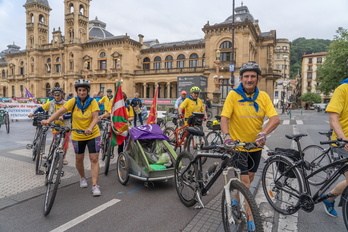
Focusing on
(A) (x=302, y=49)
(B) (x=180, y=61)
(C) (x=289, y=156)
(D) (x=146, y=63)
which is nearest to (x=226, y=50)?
(B) (x=180, y=61)

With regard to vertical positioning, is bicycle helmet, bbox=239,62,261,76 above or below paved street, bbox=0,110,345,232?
above

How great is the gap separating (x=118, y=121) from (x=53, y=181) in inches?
79.2

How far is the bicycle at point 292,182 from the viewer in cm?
299

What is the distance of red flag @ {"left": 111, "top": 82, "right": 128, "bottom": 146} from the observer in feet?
17.8

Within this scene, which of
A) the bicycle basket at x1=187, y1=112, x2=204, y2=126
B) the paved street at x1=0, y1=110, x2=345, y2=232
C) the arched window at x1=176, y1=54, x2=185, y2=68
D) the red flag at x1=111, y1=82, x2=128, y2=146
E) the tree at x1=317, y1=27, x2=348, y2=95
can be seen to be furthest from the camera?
the arched window at x1=176, y1=54, x2=185, y2=68

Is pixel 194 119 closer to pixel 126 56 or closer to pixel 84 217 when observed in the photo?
pixel 84 217

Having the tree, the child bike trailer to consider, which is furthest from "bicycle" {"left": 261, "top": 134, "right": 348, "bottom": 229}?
the tree

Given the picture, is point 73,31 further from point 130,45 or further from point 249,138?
point 249,138

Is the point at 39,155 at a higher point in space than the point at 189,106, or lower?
lower

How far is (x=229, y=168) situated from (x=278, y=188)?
1429mm

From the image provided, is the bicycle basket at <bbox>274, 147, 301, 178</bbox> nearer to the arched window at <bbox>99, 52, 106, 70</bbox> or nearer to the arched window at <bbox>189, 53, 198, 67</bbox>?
the arched window at <bbox>189, 53, 198, 67</bbox>

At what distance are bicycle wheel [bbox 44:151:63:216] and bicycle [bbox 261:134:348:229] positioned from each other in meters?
3.34

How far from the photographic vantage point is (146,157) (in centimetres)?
467

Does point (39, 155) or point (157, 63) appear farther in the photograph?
point (157, 63)
